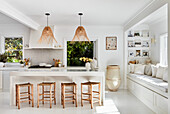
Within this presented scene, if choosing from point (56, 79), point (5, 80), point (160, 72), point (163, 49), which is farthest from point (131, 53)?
point (5, 80)

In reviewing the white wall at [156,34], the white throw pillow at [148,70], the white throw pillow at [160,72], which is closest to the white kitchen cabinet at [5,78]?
the white throw pillow at [148,70]

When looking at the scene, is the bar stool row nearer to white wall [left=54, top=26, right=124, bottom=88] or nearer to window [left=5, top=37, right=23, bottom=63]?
white wall [left=54, top=26, right=124, bottom=88]

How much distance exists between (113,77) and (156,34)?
226 centimetres

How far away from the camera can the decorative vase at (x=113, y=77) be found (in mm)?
6394

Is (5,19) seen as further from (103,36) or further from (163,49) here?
(163,49)

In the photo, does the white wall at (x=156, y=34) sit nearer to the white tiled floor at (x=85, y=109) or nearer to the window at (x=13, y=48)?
the white tiled floor at (x=85, y=109)

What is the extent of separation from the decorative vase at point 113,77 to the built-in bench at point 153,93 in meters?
0.70

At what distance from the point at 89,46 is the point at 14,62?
11.4ft

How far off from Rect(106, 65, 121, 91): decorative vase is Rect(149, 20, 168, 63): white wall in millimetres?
1465

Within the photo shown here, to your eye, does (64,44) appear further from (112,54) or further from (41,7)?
(41,7)

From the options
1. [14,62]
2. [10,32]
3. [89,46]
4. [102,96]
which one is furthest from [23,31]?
[102,96]

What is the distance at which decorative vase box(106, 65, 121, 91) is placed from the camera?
21.0ft

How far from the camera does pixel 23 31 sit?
280 inches

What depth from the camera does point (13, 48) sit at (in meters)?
7.34
